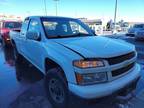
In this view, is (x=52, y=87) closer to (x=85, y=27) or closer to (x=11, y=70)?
(x=85, y=27)

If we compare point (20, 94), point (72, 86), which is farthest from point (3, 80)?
point (72, 86)

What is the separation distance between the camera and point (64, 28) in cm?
511

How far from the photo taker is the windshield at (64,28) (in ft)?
15.4

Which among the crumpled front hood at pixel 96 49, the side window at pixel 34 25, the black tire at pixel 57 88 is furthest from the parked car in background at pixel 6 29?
the crumpled front hood at pixel 96 49

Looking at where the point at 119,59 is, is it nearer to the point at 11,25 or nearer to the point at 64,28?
the point at 64,28

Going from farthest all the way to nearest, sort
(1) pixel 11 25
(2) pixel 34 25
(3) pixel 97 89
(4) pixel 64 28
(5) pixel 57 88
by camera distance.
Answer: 1. (1) pixel 11 25
2. (2) pixel 34 25
3. (4) pixel 64 28
4. (5) pixel 57 88
5. (3) pixel 97 89

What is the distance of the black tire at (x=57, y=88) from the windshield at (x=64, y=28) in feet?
3.29

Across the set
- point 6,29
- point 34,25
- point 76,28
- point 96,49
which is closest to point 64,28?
point 76,28

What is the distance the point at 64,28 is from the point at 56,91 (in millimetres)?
1833

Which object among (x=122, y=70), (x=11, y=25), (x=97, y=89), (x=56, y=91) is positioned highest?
(x=11, y=25)

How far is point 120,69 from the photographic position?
349cm

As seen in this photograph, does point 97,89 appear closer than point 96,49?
Yes

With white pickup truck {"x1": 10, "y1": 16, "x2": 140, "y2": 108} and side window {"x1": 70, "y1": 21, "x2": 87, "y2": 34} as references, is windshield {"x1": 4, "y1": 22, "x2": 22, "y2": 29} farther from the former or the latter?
white pickup truck {"x1": 10, "y1": 16, "x2": 140, "y2": 108}

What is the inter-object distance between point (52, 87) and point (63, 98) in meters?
0.50
